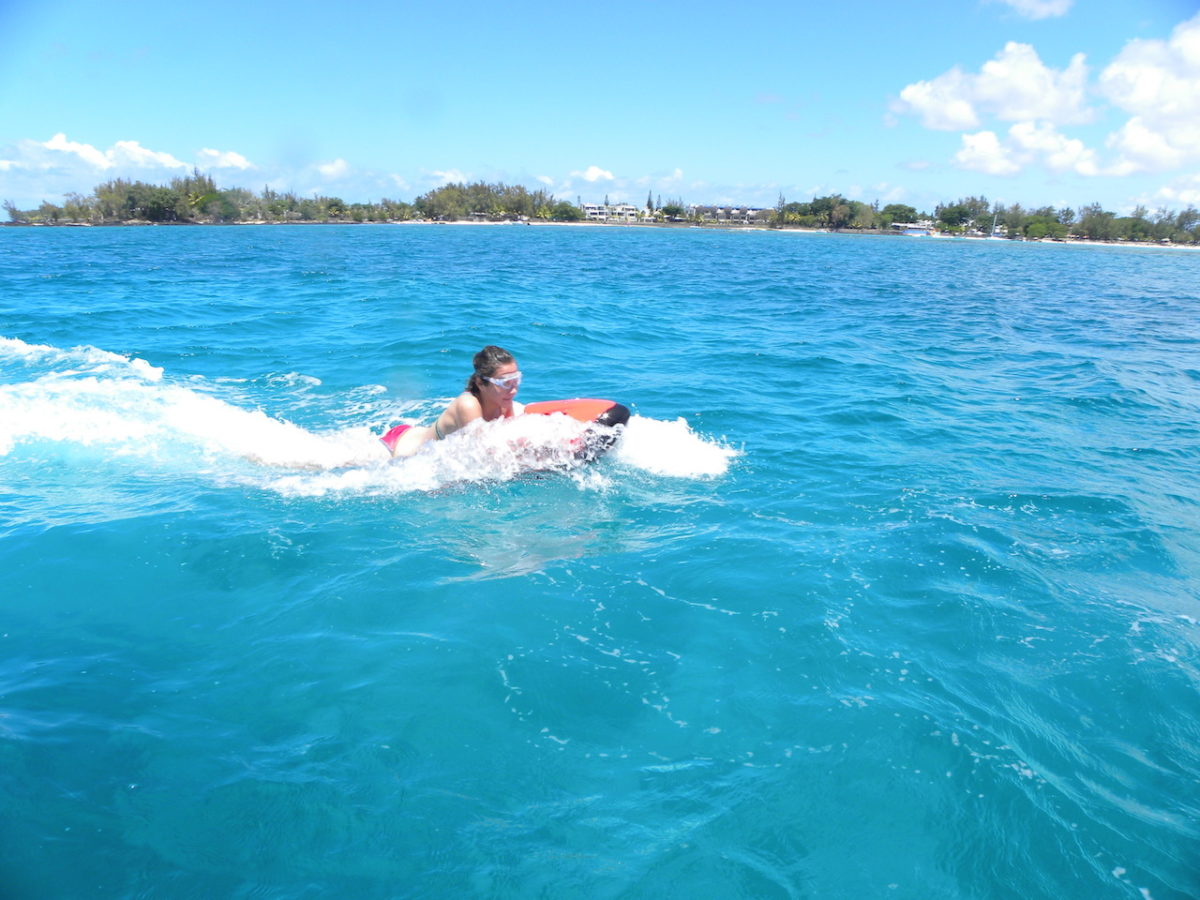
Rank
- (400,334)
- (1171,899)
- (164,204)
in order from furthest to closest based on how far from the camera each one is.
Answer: (164,204) < (400,334) < (1171,899)

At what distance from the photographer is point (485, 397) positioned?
6.76 metres

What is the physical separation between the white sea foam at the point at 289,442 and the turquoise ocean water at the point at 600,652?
0.06 meters

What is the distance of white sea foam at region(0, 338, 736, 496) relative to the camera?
6.79 m

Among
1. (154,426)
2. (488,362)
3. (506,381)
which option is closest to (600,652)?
(506,381)

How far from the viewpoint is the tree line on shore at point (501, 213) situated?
126000mm

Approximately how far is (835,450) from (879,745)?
5021 mm

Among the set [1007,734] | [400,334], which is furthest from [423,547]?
[400,334]

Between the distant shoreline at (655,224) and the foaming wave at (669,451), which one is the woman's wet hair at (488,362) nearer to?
the foaming wave at (669,451)

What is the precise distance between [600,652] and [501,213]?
7279 inches

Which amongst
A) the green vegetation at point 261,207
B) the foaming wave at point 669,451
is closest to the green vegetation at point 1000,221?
the green vegetation at point 261,207

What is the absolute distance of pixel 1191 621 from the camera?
186 inches

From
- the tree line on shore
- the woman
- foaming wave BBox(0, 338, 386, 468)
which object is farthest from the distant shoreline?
the woman

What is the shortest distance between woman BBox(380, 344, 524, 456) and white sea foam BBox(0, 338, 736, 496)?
5.1 inches

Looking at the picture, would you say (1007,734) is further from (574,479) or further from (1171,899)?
(574,479)
